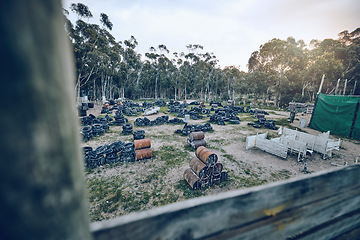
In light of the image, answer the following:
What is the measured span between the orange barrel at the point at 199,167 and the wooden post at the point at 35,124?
6363 millimetres

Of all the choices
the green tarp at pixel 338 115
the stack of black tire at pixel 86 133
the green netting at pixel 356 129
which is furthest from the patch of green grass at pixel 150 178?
the green netting at pixel 356 129

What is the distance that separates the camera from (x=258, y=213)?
130 cm

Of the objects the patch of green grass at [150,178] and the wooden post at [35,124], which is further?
Result: the patch of green grass at [150,178]

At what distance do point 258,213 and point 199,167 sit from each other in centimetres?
553

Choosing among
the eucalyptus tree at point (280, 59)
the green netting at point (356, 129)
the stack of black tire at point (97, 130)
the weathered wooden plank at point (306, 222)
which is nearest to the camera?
the weathered wooden plank at point (306, 222)

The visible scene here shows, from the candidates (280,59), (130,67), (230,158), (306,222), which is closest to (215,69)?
(280,59)

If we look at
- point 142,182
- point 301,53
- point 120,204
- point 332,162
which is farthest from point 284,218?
point 301,53

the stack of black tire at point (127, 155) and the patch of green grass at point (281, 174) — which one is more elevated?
the stack of black tire at point (127, 155)

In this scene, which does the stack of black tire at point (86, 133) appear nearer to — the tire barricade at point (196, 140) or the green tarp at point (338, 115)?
the tire barricade at point (196, 140)

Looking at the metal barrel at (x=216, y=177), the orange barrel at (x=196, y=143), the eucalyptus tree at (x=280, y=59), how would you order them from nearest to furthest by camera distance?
the metal barrel at (x=216, y=177)
the orange barrel at (x=196, y=143)
the eucalyptus tree at (x=280, y=59)

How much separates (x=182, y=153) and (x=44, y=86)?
10.1 m

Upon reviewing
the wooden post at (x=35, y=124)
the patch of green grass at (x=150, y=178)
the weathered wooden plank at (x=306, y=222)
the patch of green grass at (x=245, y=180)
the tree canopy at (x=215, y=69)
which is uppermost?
the tree canopy at (x=215, y=69)

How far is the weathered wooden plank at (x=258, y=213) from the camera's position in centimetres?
98

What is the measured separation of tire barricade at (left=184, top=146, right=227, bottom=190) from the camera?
21.5 feet
